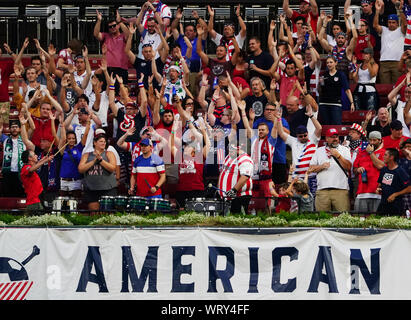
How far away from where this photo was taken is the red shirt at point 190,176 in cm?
2336

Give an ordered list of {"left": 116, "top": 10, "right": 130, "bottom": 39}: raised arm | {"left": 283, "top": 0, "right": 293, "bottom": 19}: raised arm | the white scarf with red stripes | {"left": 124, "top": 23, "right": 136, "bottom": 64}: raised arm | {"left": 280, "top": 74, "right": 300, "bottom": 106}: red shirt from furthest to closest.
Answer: {"left": 283, "top": 0, "right": 293, "bottom": 19}: raised arm → {"left": 116, "top": 10, "right": 130, "bottom": 39}: raised arm → {"left": 124, "top": 23, "right": 136, "bottom": 64}: raised arm → {"left": 280, "top": 74, "right": 300, "bottom": 106}: red shirt → the white scarf with red stripes

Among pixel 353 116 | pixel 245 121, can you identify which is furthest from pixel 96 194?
pixel 353 116

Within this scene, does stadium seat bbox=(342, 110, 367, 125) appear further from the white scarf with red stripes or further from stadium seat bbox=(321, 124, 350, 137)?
the white scarf with red stripes

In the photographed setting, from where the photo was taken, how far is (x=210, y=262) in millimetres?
19328

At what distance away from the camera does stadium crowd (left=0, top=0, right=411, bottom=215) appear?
22.6 metres

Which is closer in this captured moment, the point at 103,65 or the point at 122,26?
the point at 103,65

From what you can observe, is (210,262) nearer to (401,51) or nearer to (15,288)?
(15,288)

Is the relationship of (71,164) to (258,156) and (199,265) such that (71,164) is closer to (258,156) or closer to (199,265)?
(258,156)

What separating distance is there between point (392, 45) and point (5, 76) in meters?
9.39

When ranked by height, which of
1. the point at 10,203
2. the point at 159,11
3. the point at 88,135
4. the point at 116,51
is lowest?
the point at 10,203

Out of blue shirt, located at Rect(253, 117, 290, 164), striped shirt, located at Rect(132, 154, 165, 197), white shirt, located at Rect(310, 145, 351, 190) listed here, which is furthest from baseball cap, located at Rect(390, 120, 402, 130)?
striped shirt, located at Rect(132, 154, 165, 197)

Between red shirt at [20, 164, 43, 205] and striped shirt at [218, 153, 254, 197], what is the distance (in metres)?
3.53

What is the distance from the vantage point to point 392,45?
1076 inches

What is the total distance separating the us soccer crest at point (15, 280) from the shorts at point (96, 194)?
3.74m
